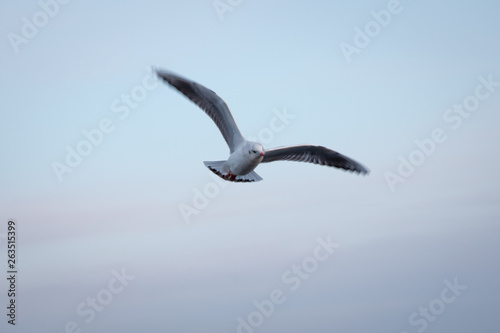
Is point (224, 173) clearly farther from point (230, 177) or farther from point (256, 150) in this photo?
point (256, 150)

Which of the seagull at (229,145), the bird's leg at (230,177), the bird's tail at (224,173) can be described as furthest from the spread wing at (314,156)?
the bird's leg at (230,177)

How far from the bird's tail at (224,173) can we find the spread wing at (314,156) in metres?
0.41

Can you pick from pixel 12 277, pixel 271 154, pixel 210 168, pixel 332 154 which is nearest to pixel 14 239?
pixel 12 277

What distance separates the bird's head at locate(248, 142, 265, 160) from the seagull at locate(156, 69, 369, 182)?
0.02 meters

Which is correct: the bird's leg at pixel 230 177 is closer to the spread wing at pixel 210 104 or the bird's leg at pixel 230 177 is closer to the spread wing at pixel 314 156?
the spread wing at pixel 210 104

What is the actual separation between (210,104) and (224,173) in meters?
1.39

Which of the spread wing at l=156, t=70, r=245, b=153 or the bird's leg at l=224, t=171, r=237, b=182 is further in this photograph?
the bird's leg at l=224, t=171, r=237, b=182

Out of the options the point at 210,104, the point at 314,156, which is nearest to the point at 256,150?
the point at 210,104

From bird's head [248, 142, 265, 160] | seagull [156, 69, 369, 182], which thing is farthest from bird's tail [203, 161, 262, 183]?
bird's head [248, 142, 265, 160]

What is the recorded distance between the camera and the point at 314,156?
1614cm

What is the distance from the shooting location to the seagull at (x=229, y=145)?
14.9 m

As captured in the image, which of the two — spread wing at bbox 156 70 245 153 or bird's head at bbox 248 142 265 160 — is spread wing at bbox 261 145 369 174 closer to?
bird's head at bbox 248 142 265 160

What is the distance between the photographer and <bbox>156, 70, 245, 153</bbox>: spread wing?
15156mm

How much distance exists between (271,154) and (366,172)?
2.32m
